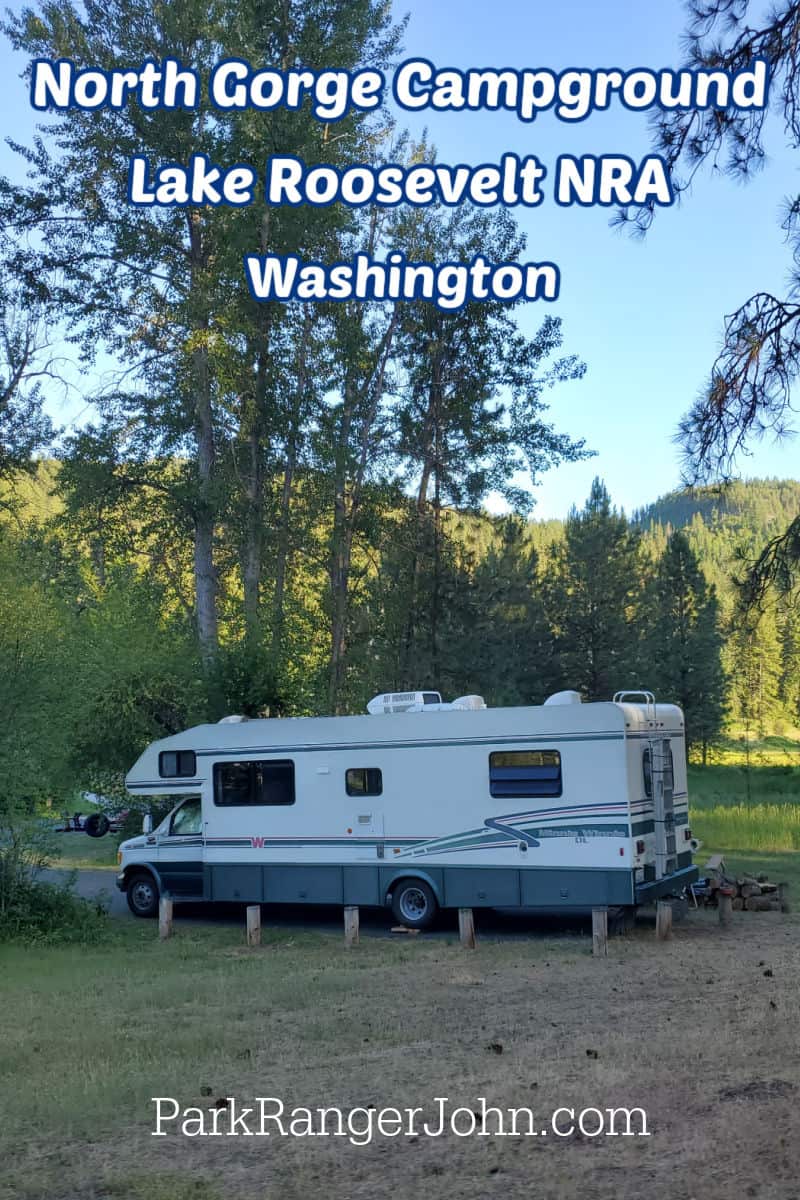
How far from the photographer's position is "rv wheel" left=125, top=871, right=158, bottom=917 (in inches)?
696

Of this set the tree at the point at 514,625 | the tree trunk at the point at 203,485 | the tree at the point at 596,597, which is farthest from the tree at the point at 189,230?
the tree at the point at 596,597

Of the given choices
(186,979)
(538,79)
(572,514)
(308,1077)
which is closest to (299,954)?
(186,979)

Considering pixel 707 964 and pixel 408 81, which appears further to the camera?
pixel 408 81

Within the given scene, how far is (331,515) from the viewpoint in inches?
1155

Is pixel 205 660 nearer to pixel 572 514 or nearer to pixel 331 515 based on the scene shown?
pixel 331 515

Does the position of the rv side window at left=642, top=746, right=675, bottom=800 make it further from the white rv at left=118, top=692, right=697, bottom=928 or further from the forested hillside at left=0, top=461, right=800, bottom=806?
the forested hillside at left=0, top=461, right=800, bottom=806

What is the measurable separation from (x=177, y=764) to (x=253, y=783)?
1.47 m

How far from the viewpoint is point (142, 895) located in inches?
701

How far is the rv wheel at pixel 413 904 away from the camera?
50.1ft

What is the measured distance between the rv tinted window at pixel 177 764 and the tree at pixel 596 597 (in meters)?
33.2

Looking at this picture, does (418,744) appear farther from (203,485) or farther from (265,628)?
(203,485)

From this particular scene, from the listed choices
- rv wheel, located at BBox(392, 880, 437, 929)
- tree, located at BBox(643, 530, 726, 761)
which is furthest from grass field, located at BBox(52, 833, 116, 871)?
tree, located at BBox(643, 530, 726, 761)

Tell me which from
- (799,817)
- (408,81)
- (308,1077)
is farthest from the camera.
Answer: (799,817)

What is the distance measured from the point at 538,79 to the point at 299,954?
10580mm
